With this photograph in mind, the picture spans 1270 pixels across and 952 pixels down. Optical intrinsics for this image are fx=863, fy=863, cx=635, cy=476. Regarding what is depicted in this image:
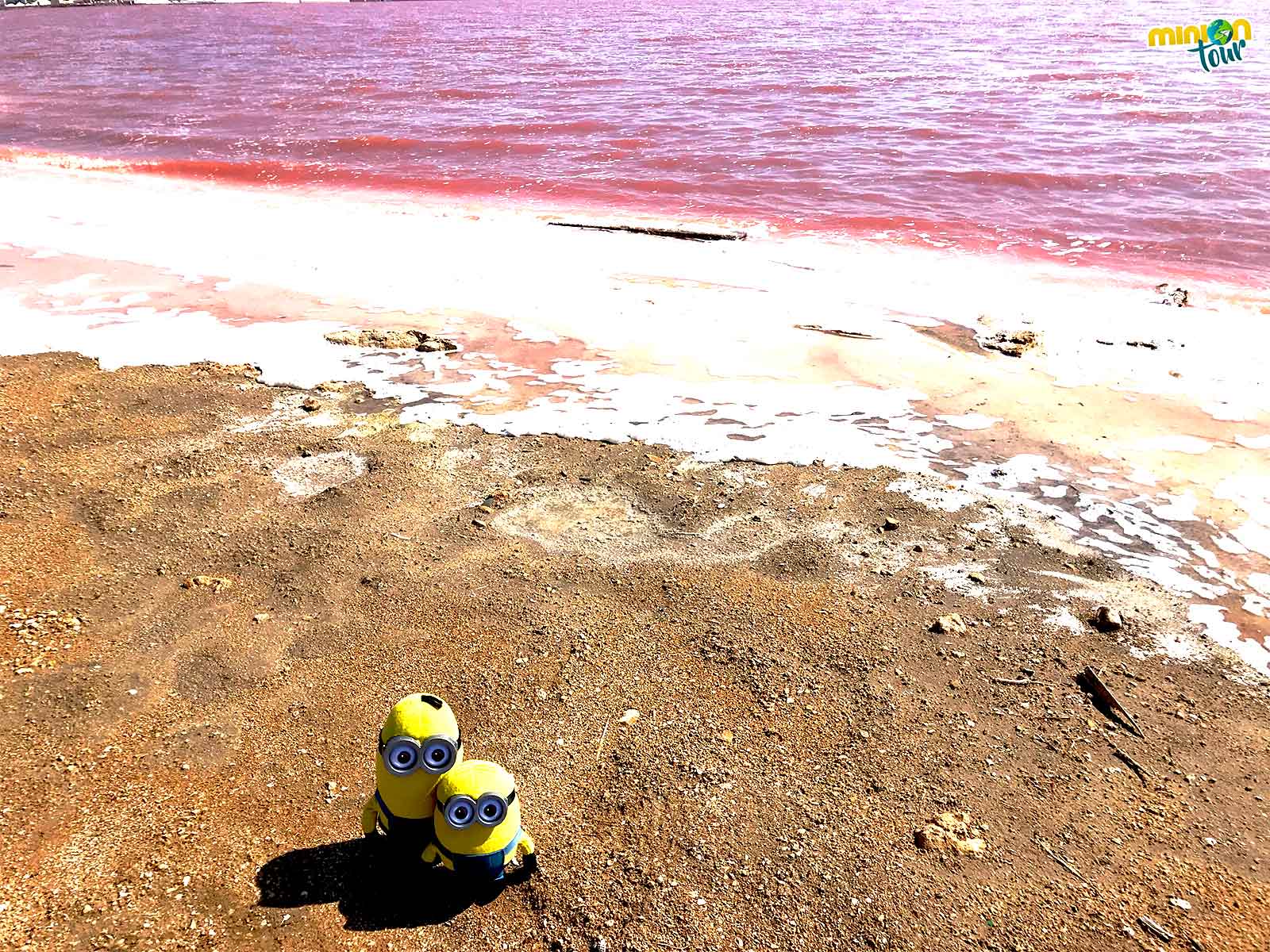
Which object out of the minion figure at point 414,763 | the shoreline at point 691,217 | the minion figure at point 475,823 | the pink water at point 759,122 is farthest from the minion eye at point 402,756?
the pink water at point 759,122

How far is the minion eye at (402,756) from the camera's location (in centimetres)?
265

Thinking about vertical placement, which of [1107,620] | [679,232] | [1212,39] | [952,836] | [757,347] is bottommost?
[952,836]

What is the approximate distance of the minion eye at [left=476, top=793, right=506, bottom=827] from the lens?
8.69 feet

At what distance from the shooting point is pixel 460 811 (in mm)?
2646

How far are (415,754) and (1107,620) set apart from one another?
327cm

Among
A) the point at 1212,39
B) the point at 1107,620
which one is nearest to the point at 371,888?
the point at 1107,620

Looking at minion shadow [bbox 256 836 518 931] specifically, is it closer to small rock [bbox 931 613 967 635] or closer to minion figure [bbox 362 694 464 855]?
minion figure [bbox 362 694 464 855]

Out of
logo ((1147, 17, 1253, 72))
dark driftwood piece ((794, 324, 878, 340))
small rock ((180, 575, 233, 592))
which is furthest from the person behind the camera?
logo ((1147, 17, 1253, 72))

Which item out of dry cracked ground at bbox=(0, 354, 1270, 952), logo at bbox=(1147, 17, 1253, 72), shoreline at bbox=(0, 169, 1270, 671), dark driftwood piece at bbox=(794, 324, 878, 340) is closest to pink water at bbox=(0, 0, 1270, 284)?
logo at bbox=(1147, 17, 1253, 72)

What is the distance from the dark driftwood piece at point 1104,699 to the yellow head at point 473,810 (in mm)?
2577

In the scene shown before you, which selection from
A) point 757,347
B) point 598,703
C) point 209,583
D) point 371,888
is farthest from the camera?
point 757,347

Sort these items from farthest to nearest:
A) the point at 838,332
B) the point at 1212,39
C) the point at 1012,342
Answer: the point at 1212,39 → the point at 838,332 → the point at 1012,342

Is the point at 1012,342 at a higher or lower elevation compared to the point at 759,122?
lower

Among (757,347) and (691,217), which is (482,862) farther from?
(691,217)
